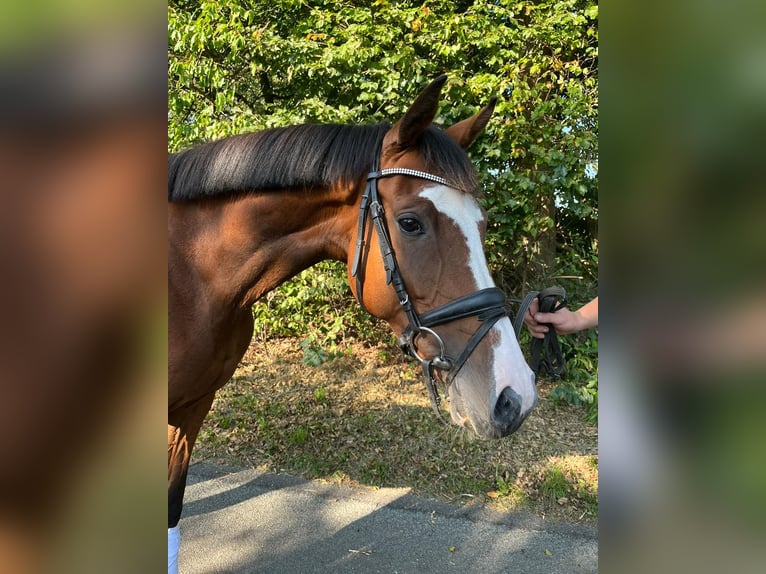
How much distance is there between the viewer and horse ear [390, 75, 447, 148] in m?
1.83

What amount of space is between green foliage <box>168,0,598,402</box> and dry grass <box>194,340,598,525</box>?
1.05 meters

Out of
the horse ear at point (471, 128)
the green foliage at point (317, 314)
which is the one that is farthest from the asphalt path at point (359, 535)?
the horse ear at point (471, 128)

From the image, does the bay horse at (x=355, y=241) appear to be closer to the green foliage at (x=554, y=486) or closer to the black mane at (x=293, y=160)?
the black mane at (x=293, y=160)

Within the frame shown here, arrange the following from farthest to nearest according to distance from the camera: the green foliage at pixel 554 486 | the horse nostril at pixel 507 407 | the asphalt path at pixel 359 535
A: the green foliage at pixel 554 486
the asphalt path at pixel 359 535
the horse nostril at pixel 507 407

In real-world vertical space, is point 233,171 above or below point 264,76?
below

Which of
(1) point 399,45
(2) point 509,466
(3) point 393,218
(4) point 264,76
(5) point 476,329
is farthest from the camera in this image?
(4) point 264,76

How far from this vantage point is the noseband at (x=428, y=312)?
1.73m

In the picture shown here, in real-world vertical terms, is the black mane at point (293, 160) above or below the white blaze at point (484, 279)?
above

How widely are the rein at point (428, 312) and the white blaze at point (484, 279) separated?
0.04 metres
